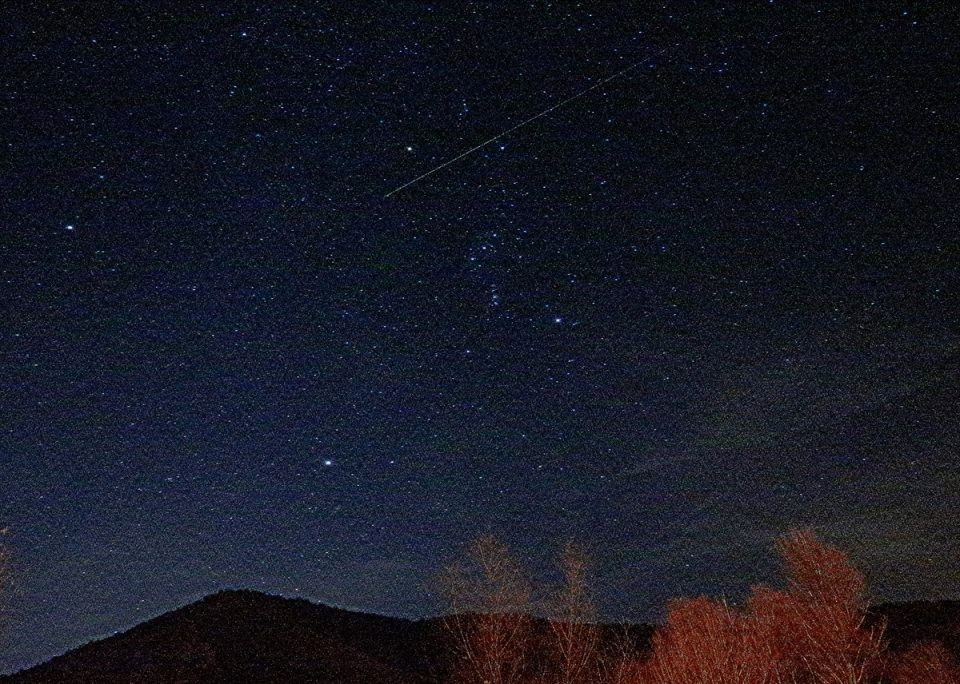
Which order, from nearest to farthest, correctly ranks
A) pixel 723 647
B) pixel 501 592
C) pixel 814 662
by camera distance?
pixel 723 647 < pixel 501 592 < pixel 814 662

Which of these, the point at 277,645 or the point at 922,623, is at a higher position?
the point at 277,645

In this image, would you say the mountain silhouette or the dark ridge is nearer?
the mountain silhouette

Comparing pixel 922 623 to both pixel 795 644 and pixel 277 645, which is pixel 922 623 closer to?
pixel 795 644

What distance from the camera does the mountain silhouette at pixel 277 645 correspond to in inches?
1309

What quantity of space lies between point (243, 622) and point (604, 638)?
2085 centimetres

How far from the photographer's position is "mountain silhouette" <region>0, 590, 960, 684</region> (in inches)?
1309

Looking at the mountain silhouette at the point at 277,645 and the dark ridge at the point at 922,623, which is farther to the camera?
the dark ridge at the point at 922,623

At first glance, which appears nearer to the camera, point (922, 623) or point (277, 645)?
point (277, 645)

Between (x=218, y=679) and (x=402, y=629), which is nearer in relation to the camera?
(x=218, y=679)

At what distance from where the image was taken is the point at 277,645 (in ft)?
123

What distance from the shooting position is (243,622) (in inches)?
1576

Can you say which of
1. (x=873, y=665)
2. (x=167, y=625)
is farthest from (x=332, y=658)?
(x=873, y=665)

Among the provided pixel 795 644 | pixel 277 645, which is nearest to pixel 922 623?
pixel 795 644

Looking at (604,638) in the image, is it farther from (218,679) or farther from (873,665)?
(218,679)
